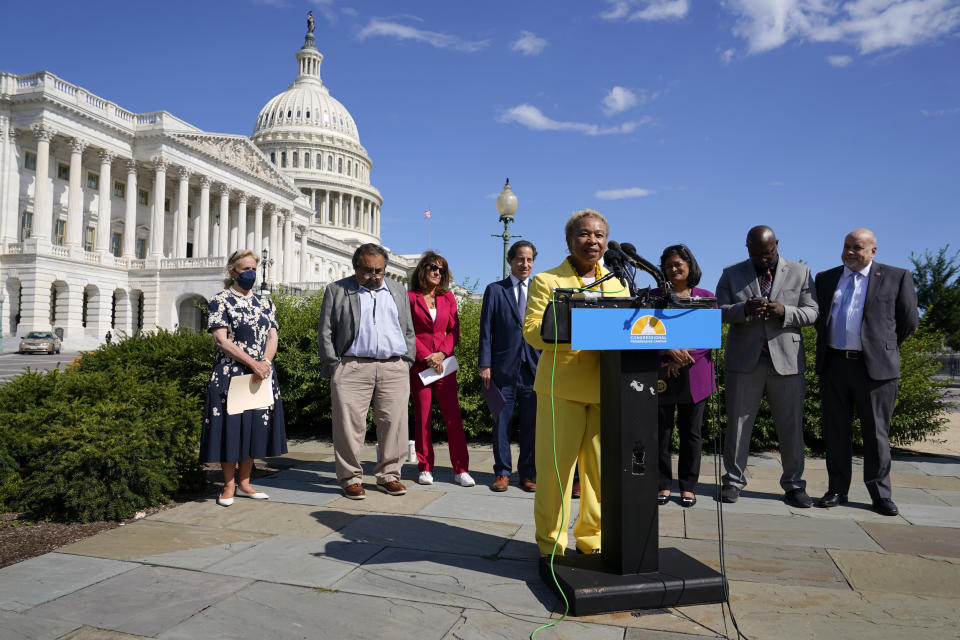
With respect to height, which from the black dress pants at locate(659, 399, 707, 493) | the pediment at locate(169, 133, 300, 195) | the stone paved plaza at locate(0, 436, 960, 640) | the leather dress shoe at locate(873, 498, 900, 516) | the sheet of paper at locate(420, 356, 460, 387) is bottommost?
the stone paved plaza at locate(0, 436, 960, 640)

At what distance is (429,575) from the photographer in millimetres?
3762

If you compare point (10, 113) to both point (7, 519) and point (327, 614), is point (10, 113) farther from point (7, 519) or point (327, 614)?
point (327, 614)

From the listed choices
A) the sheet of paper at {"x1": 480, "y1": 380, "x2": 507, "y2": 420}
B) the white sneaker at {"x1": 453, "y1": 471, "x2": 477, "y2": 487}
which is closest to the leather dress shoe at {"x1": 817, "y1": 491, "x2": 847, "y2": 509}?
the sheet of paper at {"x1": 480, "y1": 380, "x2": 507, "y2": 420}

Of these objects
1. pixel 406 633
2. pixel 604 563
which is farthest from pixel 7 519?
pixel 604 563

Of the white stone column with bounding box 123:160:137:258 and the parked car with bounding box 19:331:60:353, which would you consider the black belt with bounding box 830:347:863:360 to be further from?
the white stone column with bounding box 123:160:137:258

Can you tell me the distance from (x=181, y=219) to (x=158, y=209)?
2954 millimetres

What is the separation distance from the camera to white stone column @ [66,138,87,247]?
49750 mm

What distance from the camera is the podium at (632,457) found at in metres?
3.21

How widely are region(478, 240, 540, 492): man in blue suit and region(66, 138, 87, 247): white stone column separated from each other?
52.8 m

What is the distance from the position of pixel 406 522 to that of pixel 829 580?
9.03 feet

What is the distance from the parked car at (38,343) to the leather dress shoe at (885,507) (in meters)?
43.1

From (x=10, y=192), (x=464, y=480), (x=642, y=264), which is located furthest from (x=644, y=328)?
(x=10, y=192)

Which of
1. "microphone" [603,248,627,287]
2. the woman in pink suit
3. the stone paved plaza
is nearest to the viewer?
the stone paved plaza

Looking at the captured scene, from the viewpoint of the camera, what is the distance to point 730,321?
5.62m
